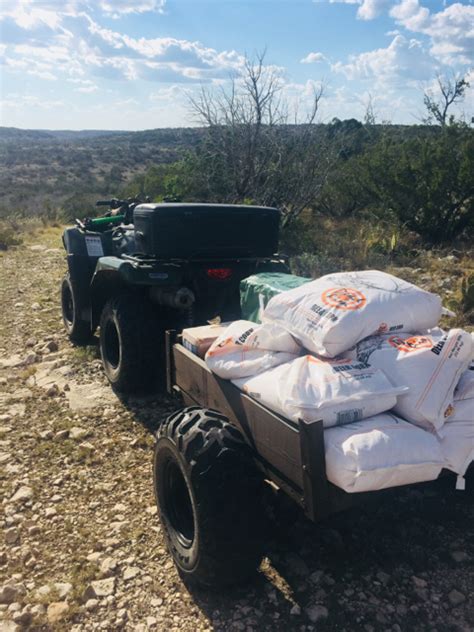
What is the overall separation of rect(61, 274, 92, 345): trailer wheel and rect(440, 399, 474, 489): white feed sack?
14.2 feet

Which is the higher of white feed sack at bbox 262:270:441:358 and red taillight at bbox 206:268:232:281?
white feed sack at bbox 262:270:441:358

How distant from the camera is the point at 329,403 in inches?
82.4

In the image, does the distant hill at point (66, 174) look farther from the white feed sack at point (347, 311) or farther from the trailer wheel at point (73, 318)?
the white feed sack at point (347, 311)

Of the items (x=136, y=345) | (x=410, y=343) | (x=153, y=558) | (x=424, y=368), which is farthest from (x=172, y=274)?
(x=424, y=368)

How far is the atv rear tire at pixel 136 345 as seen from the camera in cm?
434

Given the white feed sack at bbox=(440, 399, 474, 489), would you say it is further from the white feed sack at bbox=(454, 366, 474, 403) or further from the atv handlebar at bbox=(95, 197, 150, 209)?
the atv handlebar at bbox=(95, 197, 150, 209)

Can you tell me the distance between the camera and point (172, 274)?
13.4ft

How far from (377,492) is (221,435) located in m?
0.68

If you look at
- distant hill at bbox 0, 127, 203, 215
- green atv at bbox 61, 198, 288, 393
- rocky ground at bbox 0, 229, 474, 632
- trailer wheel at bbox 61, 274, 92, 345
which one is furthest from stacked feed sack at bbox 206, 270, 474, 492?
distant hill at bbox 0, 127, 203, 215

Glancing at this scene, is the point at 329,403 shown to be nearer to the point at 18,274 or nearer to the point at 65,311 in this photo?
the point at 65,311

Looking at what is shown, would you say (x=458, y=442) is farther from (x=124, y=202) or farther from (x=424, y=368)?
(x=124, y=202)

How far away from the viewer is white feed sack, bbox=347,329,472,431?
2.18 meters

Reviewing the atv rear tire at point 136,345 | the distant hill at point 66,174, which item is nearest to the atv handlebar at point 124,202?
the atv rear tire at point 136,345

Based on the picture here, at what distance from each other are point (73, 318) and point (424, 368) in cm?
449
